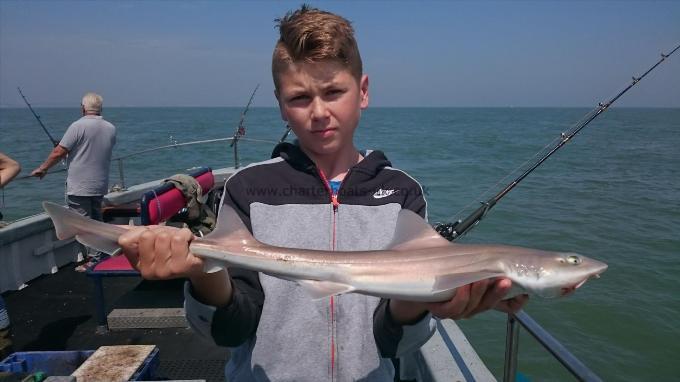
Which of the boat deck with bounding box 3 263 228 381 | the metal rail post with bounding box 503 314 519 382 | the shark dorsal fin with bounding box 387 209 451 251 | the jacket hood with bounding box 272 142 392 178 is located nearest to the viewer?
the shark dorsal fin with bounding box 387 209 451 251

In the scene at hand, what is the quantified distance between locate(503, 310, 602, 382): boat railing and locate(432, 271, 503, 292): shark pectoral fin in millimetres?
629

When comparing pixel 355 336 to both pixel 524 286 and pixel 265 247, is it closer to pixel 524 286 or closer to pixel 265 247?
pixel 265 247

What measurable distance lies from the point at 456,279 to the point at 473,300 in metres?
0.14

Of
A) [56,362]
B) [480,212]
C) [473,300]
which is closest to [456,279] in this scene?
[473,300]

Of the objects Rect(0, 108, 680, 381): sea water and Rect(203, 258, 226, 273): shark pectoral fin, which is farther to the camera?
Rect(0, 108, 680, 381): sea water

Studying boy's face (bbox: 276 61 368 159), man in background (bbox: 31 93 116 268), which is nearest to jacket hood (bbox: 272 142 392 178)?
boy's face (bbox: 276 61 368 159)

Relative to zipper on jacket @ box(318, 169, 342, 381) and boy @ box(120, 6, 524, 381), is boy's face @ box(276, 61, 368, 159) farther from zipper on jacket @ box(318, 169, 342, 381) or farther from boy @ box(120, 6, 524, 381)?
zipper on jacket @ box(318, 169, 342, 381)

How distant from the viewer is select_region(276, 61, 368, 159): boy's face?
2471mm

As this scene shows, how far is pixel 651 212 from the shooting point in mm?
17891

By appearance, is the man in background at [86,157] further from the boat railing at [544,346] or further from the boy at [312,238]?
the boat railing at [544,346]

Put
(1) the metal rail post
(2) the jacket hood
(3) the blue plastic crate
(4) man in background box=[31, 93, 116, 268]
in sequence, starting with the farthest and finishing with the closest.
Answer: (4) man in background box=[31, 93, 116, 268]
(3) the blue plastic crate
(1) the metal rail post
(2) the jacket hood

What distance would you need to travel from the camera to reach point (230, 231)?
2260 mm

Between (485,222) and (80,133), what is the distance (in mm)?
13298

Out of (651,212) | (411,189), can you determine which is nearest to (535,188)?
(651,212)
